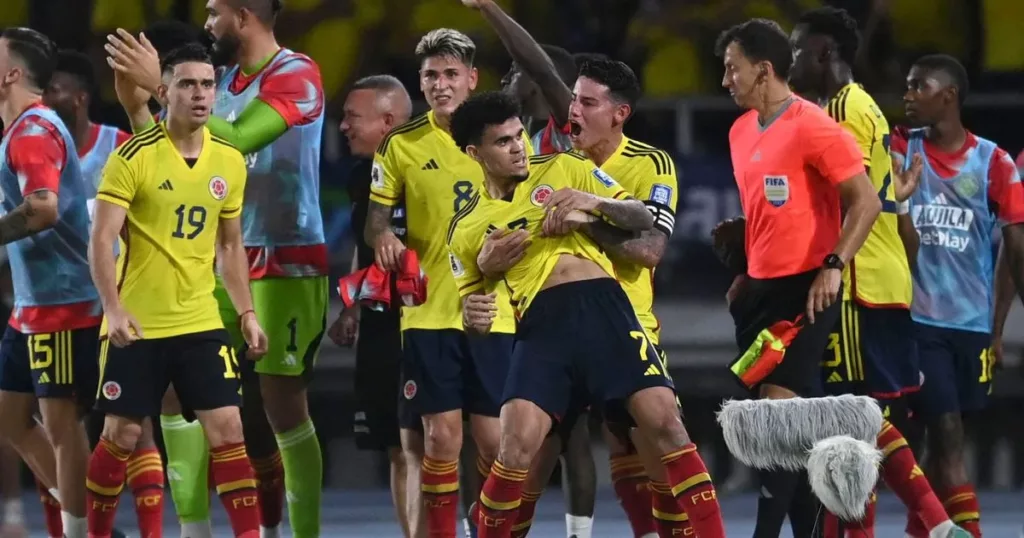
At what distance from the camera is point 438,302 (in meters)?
6.76

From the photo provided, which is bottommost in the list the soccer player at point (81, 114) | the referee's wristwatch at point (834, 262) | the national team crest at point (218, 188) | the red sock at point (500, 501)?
the red sock at point (500, 501)

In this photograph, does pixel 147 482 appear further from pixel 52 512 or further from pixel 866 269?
pixel 866 269

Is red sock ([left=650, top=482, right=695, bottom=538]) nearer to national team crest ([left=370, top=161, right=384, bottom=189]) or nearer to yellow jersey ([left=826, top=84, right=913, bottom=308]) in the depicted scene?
yellow jersey ([left=826, top=84, right=913, bottom=308])

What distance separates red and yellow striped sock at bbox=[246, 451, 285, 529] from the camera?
750cm

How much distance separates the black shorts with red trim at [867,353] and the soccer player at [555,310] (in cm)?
130

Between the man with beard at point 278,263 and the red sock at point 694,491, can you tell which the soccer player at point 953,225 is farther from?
the man with beard at point 278,263

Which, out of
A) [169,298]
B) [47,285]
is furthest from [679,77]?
[169,298]

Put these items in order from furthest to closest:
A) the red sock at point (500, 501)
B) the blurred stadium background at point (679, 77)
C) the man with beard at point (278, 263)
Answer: the blurred stadium background at point (679, 77)
the man with beard at point (278, 263)
the red sock at point (500, 501)

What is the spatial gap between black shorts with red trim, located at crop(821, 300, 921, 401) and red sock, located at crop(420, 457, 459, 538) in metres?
1.50

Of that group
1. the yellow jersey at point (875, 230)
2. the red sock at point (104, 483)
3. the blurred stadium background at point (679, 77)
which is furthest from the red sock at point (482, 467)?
the blurred stadium background at point (679, 77)

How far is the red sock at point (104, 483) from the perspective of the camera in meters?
6.46

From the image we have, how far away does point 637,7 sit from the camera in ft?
36.9

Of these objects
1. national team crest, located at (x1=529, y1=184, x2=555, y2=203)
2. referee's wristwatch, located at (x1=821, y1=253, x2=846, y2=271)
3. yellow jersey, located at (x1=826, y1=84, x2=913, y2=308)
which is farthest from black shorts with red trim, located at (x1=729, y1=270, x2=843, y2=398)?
national team crest, located at (x1=529, y1=184, x2=555, y2=203)

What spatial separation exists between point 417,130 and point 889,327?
194cm
